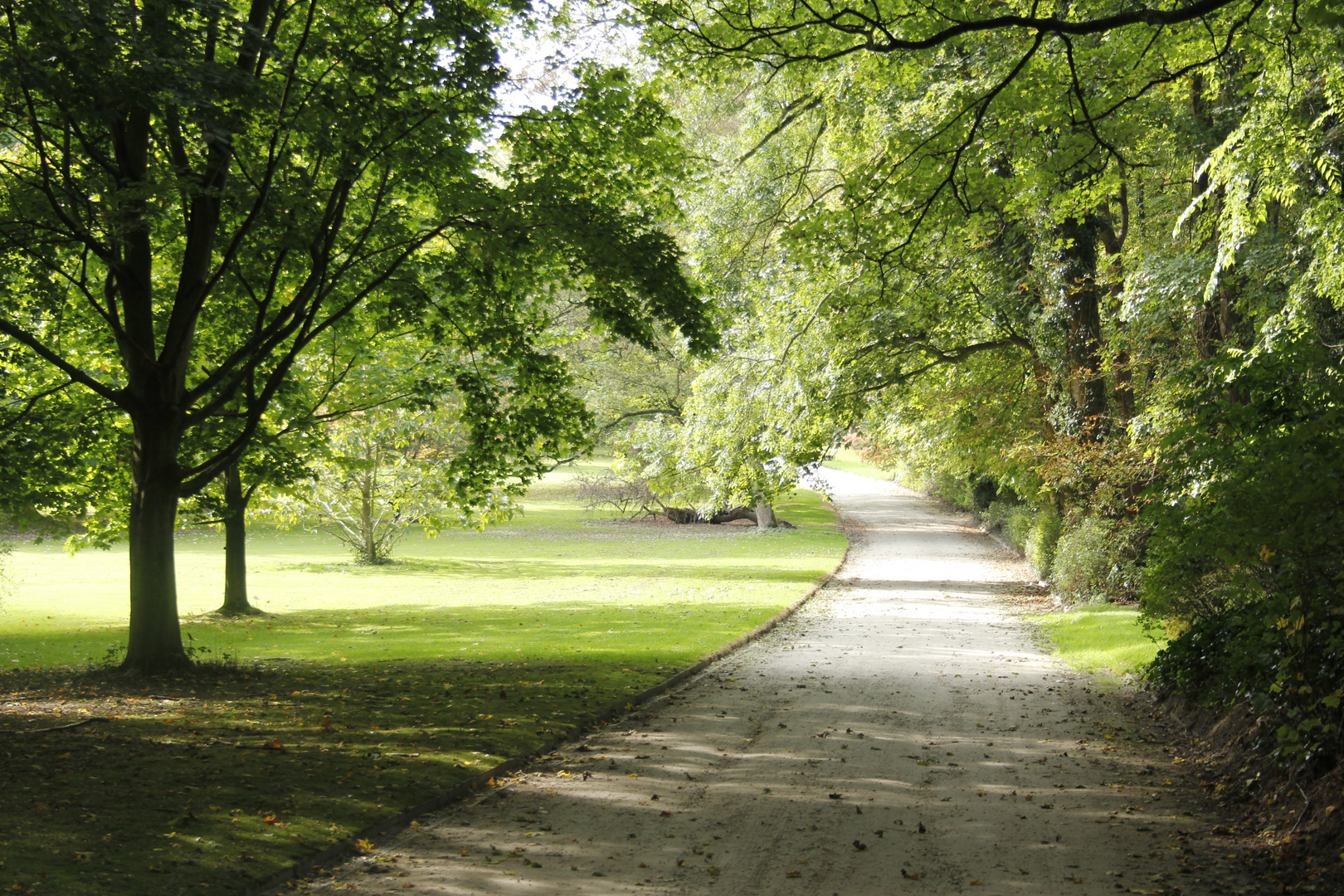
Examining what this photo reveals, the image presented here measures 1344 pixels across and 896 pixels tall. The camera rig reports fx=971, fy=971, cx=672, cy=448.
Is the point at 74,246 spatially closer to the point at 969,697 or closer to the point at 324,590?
the point at 969,697

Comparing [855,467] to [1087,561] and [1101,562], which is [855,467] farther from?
[1101,562]

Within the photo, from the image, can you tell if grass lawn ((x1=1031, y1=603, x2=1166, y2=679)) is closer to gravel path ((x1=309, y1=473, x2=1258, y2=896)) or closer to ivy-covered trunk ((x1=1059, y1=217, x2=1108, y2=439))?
gravel path ((x1=309, y1=473, x2=1258, y2=896))

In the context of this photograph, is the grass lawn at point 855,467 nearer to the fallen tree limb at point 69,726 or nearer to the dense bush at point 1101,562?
the dense bush at point 1101,562

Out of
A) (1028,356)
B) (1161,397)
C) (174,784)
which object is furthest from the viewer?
(1028,356)

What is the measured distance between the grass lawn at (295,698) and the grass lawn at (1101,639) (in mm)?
4964

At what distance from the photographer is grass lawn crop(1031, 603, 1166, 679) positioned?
12.7 metres

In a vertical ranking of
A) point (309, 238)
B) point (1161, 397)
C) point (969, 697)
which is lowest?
point (969, 697)

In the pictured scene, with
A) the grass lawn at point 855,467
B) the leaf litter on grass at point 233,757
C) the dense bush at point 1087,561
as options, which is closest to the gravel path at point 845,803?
the leaf litter on grass at point 233,757

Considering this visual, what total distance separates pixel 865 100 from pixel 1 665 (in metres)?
15.8

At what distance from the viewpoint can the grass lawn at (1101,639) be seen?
12680mm

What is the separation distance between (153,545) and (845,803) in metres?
8.27

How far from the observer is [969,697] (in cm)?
1068

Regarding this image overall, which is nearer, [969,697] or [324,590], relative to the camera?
[969,697]

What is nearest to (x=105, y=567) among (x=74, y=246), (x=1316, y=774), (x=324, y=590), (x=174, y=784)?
(x=324, y=590)
